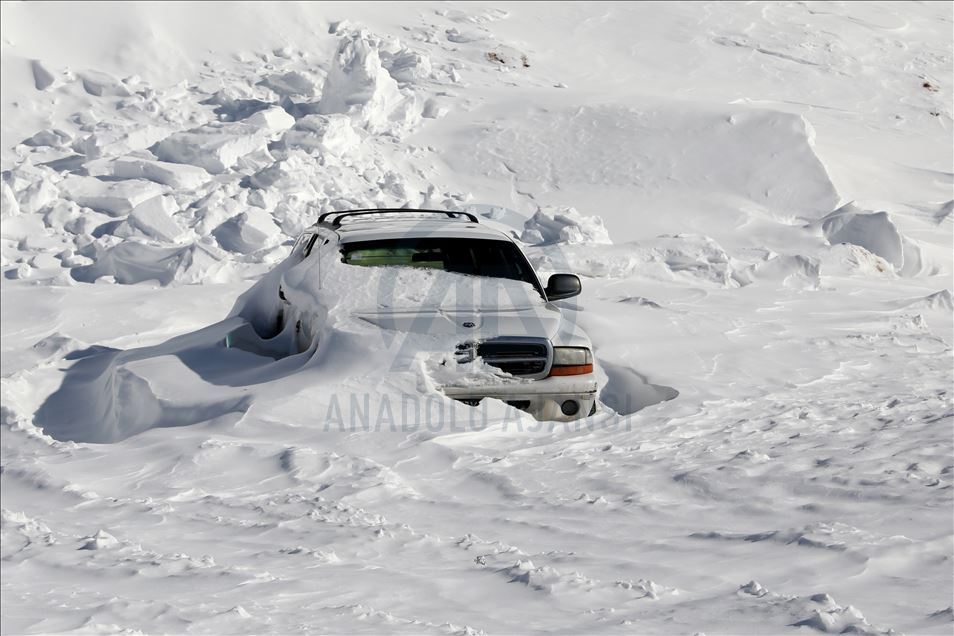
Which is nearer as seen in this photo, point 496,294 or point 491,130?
point 496,294

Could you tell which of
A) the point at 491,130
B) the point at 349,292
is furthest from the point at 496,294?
the point at 491,130

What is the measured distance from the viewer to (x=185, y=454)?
5242 millimetres

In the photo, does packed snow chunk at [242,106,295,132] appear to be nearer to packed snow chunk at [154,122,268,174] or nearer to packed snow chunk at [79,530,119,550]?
packed snow chunk at [154,122,268,174]

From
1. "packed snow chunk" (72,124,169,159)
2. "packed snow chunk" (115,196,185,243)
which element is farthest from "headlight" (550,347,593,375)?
"packed snow chunk" (72,124,169,159)

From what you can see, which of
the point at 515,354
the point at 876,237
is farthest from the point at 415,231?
the point at 876,237

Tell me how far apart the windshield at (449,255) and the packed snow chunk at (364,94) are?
10.4 m

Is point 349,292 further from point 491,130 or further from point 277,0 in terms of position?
point 277,0

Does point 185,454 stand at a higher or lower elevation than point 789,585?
lower

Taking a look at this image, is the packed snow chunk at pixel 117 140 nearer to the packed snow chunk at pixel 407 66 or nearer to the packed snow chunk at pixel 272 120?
the packed snow chunk at pixel 272 120

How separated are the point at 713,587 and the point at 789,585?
0.24 metres

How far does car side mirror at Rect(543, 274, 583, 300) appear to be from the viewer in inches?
274

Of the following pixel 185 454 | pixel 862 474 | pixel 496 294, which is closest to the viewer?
pixel 862 474

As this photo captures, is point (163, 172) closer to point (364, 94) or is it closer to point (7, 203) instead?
point (7, 203)

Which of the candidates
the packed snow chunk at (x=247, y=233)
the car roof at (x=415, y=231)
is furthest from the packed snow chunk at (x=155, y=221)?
the car roof at (x=415, y=231)
